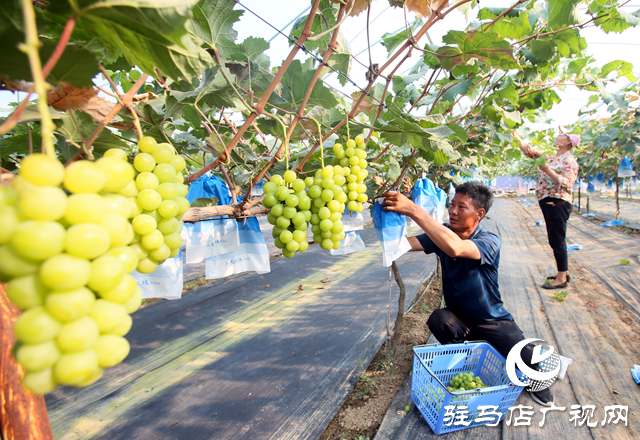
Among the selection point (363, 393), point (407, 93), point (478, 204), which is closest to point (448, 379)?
point (363, 393)

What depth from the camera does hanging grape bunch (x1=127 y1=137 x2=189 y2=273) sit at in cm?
74

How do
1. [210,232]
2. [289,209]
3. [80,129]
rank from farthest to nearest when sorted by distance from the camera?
[210,232], [289,209], [80,129]

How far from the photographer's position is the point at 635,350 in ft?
9.92

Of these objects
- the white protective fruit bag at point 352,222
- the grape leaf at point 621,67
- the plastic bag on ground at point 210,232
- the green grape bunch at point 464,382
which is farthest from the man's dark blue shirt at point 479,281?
the plastic bag on ground at point 210,232

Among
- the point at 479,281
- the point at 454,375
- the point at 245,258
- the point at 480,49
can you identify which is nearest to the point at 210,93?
the point at 480,49

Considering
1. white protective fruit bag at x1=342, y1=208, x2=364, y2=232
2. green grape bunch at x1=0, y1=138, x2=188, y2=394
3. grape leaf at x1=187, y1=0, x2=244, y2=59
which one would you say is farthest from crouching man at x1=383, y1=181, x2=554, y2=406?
green grape bunch at x1=0, y1=138, x2=188, y2=394

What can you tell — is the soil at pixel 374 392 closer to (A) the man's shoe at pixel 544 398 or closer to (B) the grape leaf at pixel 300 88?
(A) the man's shoe at pixel 544 398

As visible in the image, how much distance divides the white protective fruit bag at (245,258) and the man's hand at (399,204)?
122 centimetres

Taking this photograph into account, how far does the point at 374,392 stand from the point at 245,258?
5.14ft

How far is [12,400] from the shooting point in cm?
78

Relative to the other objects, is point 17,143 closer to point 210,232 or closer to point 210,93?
point 210,93

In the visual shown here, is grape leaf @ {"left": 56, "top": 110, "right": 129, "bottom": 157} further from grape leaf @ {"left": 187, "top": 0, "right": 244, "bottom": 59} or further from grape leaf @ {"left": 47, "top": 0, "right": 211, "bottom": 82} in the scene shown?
grape leaf @ {"left": 187, "top": 0, "right": 244, "bottom": 59}

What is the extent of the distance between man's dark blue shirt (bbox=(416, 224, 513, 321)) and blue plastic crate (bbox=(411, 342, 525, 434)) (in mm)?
270

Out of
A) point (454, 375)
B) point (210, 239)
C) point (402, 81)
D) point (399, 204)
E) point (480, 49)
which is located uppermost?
point (402, 81)
